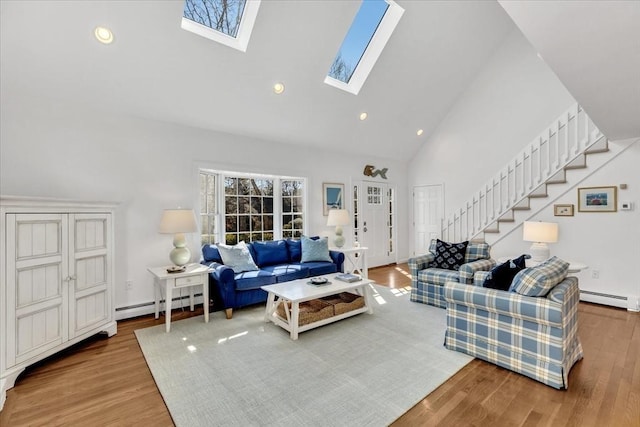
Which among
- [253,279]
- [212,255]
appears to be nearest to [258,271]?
[253,279]

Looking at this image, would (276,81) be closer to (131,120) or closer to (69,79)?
(131,120)

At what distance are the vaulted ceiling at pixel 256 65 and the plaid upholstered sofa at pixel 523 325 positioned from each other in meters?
1.73

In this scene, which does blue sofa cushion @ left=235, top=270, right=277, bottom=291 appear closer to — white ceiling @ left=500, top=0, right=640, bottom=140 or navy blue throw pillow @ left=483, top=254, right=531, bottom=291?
navy blue throw pillow @ left=483, top=254, right=531, bottom=291

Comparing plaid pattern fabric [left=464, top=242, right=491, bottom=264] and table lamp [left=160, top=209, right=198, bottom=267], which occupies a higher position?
→ table lamp [left=160, top=209, right=198, bottom=267]

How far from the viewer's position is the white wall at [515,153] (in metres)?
4.05

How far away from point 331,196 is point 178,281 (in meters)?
3.37

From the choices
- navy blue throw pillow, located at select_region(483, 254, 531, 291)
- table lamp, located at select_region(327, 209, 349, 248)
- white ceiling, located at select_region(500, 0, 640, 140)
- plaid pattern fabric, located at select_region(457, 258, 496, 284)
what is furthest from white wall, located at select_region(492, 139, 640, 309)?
table lamp, located at select_region(327, 209, 349, 248)

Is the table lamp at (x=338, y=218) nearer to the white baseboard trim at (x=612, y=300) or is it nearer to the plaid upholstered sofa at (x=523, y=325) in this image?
the plaid upholstered sofa at (x=523, y=325)

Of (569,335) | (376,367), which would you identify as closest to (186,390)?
(376,367)

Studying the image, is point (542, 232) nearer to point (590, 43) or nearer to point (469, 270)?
point (469, 270)

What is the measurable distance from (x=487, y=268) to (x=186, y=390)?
11.1 ft

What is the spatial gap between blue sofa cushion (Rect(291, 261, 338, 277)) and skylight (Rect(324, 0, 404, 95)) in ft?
9.00

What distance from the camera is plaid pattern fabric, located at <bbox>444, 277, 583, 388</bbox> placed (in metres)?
2.22

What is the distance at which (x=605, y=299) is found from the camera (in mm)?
4129
